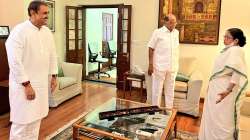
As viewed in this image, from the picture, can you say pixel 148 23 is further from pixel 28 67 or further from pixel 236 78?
pixel 28 67

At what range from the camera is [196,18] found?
4496 millimetres

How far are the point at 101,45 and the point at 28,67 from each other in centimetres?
570

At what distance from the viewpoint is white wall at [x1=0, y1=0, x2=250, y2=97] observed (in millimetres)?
4168

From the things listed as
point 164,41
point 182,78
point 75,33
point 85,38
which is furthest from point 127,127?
point 85,38

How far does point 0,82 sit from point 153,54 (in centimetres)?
227

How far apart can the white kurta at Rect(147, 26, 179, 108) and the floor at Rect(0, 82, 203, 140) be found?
517 mm

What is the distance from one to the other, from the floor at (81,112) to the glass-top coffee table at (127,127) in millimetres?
840

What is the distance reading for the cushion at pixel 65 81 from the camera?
411 cm

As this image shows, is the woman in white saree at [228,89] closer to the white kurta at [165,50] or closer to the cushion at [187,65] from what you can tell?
the white kurta at [165,50]

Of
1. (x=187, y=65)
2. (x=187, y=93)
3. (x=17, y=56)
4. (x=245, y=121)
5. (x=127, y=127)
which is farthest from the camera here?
(x=187, y=65)

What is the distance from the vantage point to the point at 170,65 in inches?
133

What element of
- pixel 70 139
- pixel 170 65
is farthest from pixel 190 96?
pixel 70 139

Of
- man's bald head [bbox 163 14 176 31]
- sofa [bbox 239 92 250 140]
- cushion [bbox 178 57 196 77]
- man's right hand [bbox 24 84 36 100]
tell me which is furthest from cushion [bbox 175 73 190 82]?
man's right hand [bbox 24 84 36 100]

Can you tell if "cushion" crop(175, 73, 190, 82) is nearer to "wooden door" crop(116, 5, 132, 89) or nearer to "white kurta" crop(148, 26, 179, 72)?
"white kurta" crop(148, 26, 179, 72)
